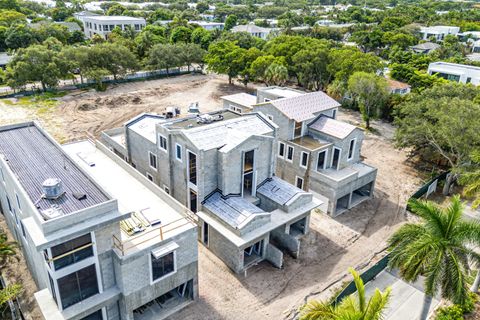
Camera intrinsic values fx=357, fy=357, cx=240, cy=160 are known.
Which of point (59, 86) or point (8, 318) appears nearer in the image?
point (8, 318)

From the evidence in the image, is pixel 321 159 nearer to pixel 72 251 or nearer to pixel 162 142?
pixel 162 142

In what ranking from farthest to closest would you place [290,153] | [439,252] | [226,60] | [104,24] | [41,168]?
[104,24], [226,60], [290,153], [41,168], [439,252]

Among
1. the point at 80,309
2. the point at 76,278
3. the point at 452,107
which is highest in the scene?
the point at 452,107

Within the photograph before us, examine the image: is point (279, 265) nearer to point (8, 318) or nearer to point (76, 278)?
point (76, 278)

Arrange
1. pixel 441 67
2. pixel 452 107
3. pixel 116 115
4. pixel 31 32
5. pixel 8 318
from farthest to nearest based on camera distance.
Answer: pixel 31 32, pixel 441 67, pixel 116 115, pixel 452 107, pixel 8 318

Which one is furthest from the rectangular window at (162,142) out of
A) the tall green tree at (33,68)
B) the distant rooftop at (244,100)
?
the tall green tree at (33,68)

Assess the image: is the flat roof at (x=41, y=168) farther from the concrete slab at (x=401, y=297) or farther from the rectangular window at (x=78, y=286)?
the concrete slab at (x=401, y=297)

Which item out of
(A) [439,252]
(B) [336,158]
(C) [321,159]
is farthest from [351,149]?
(A) [439,252]

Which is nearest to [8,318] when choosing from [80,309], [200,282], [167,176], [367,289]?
[80,309]
